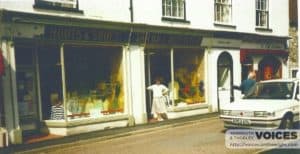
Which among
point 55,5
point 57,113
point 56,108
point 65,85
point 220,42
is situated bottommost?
point 57,113

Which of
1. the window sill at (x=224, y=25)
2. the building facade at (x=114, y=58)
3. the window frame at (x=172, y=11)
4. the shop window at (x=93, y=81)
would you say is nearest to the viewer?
the building facade at (x=114, y=58)

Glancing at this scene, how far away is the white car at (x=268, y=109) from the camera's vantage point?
10.3 meters

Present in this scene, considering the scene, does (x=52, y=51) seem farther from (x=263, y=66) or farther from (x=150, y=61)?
(x=263, y=66)

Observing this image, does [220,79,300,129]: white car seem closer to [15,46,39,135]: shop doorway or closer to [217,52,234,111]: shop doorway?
[15,46,39,135]: shop doorway

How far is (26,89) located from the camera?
1270cm

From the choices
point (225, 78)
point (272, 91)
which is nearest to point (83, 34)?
point (272, 91)

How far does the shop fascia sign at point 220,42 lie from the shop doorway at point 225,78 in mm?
496

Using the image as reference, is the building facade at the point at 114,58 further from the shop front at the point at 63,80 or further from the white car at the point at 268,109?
the white car at the point at 268,109

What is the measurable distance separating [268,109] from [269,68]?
1239 centimetres

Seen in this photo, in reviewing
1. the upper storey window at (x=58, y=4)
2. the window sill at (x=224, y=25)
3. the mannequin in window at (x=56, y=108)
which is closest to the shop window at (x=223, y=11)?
the window sill at (x=224, y=25)

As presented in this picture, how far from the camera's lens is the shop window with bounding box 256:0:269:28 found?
20750 millimetres

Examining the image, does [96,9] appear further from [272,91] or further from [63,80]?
[272,91]

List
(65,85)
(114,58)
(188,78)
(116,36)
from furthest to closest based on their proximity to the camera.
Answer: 1. (188,78)
2. (114,58)
3. (116,36)
4. (65,85)

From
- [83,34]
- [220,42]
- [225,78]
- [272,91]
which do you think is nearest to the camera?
[272,91]
